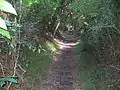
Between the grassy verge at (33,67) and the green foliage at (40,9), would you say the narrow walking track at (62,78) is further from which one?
the green foliage at (40,9)

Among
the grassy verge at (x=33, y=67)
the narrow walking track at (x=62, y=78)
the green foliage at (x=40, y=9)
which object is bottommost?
the narrow walking track at (x=62, y=78)

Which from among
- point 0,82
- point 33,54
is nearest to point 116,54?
point 33,54

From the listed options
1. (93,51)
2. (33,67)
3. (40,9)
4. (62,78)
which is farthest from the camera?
(40,9)

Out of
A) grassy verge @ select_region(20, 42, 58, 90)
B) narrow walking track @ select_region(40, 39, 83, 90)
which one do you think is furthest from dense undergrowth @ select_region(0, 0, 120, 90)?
narrow walking track @ select_region(40, 39, 83, 90)

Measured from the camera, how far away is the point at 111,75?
1051cm

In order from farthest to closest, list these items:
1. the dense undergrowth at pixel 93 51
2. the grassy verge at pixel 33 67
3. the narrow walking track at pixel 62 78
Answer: the narrow walking track at pixel 62 78 → the grassy verge at pixel 33 67 → the dense undergrowth at pixel 93 51

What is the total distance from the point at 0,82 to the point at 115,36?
8.66 metres

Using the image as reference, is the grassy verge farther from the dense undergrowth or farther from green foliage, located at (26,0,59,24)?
green foliage, located at (26,0,59,24)

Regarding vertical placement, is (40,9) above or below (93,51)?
above

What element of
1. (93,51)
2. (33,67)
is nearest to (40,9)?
(93,51)

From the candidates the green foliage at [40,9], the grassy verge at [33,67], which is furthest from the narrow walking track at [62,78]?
the green foliage at [40,9]

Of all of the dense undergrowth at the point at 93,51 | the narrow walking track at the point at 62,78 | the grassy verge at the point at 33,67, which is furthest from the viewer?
the narrow walking track at the point at 62,78

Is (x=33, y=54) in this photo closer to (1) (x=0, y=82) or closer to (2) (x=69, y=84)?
(2) (x=69, y=84)

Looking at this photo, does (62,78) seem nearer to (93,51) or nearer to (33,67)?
(33,67)
